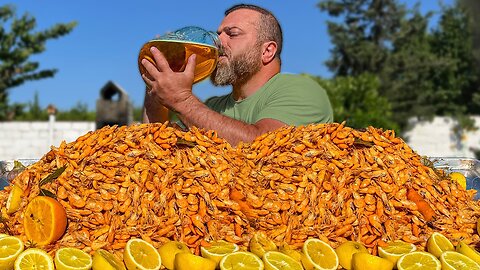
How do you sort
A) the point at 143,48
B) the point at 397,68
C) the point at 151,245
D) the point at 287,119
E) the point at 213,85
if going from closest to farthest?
the point at 151,245 < the point at 143,48 < the point at 287,119 < the point at 213,85 < the point at 397,68

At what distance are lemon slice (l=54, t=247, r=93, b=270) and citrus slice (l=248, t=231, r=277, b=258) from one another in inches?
24.0

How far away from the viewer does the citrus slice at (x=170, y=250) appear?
7.98 ft

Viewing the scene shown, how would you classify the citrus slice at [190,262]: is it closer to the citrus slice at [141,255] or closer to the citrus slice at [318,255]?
the citrus slice at [141,255]

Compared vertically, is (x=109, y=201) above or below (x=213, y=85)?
below

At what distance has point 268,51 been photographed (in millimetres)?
4039

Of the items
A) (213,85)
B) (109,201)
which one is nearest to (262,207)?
(109,201)

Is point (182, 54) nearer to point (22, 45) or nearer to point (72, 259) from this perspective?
point (72, 259)

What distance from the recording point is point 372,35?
30906 millimetres

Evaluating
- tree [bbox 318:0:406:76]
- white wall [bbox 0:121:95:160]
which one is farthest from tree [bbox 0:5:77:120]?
tree [bbox 318:0:406:76]

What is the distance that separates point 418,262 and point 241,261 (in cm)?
68

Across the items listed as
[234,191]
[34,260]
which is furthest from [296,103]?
[34,260]

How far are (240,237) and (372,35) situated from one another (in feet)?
96.4

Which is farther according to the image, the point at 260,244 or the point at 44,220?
the point at 260,244

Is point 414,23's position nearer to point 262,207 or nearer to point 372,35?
point 372,35
